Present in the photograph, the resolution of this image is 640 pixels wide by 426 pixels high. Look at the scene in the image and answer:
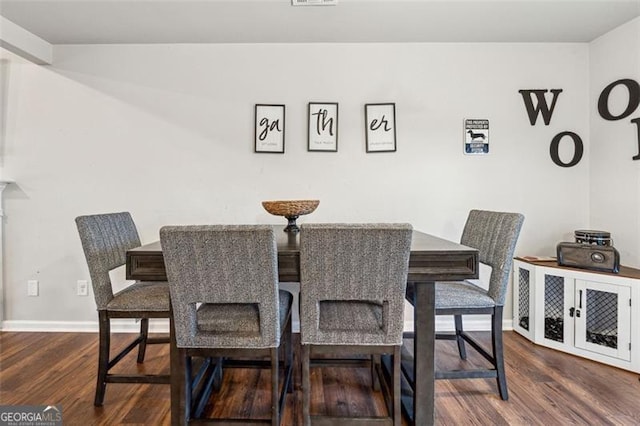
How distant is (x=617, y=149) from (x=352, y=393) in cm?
261

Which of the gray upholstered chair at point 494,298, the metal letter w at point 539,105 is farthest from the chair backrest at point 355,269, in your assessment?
the metal letter w at point 539,105

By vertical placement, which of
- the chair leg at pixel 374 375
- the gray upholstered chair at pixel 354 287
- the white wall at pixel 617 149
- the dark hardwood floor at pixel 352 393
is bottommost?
the dark hardwood floor at pixel 352 393

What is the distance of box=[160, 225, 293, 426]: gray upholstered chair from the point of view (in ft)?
3.95

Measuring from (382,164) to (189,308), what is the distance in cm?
186

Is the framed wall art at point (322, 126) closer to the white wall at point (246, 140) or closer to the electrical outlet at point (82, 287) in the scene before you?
the white wall at point (246, 140)

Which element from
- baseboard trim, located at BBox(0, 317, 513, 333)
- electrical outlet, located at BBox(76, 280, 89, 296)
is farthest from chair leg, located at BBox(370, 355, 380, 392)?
electrical outlet, located at BBox(76, 280, 89, 296)

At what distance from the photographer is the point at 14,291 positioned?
262cm

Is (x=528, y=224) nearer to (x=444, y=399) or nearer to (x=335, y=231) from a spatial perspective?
(x=444, y=399)

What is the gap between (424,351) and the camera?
143 centimetres

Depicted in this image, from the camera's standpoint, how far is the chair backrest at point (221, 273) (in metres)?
1.20

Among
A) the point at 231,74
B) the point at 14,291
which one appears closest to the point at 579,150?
the point at 231,74

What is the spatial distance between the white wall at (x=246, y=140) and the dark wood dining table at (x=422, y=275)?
4.10ft

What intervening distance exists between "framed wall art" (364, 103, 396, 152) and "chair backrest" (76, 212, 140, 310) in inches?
73.6

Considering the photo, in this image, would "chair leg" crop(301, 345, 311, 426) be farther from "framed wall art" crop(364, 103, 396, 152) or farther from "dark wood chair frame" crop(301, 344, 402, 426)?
"framed wall art" crop(364, 103, 396, 152)
